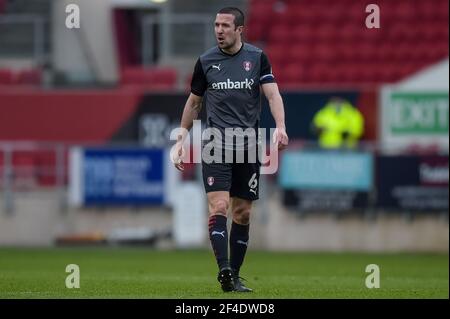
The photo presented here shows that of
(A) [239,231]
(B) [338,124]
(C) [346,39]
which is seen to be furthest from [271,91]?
(C) [346,39]

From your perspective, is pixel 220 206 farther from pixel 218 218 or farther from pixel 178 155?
pixel 178 155

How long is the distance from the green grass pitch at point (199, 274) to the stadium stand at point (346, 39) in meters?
5.33

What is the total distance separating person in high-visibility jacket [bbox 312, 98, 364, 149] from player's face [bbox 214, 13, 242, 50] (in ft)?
39.6

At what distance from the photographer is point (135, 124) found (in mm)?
24219

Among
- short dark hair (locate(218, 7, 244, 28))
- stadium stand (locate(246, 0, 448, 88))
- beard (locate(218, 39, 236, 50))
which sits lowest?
beard (locate(218, 39, 236, 50))

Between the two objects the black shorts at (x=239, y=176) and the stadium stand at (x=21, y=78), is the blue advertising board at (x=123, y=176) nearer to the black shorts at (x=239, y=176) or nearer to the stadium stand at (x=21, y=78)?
the stadium stand at (x=21, y=78)

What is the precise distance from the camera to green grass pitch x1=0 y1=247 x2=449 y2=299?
1122cm

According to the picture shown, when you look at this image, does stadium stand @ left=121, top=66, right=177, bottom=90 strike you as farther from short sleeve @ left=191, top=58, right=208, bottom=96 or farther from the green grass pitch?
short sleeve @ left=191, top=58, right=208, bottom=96

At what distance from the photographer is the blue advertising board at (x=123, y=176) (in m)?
22.2

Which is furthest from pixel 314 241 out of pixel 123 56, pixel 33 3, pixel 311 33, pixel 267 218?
pixel 33 3

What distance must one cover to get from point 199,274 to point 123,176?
7.79m

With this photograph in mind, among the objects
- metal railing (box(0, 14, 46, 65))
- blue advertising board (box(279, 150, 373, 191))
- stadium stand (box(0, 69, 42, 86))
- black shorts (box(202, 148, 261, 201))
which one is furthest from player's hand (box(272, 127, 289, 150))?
metal railing (box(0, 14, 46, 65))

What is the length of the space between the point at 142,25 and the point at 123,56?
3.56 feet

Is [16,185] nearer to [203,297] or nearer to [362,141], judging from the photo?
[362,141]
